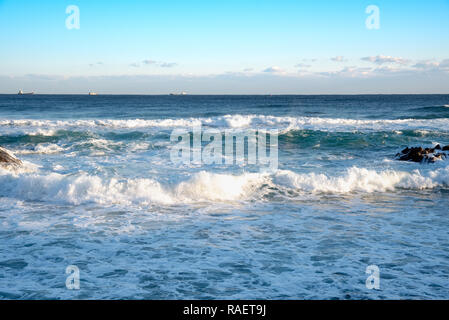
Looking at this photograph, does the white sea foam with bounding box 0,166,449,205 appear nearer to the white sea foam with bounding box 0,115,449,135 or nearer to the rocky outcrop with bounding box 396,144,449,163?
the rocky outcrop with bounding box 396,144,449,163

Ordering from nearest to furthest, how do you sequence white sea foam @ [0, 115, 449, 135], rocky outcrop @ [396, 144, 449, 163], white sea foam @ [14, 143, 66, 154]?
rocky outcrop @ [396, 144, 449, 163]
white sea foam @ [14, 143, 66, 154]
white sea foam @ [0, 115, 449, 135]

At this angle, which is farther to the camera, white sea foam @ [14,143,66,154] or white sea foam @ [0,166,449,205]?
white sea foam @ [14,143,66,154]

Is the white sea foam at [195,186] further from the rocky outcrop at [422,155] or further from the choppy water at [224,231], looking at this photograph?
the rocky outcrop at [422,155]

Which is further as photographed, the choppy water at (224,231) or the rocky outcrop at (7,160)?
the rocky outcrop at (7,160)

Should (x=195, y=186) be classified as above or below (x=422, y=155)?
below

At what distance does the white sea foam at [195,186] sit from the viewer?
29.1 ft

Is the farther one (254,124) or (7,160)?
(254,124)

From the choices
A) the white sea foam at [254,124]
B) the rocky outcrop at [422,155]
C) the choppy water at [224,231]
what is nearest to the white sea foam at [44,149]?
the choppy water at [224,231]

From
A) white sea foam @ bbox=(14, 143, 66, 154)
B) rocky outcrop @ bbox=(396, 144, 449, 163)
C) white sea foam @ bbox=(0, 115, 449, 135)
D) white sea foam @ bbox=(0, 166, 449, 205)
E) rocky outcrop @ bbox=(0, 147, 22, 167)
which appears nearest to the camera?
white sea foam @ bbox=(0, 166, 449, 205)

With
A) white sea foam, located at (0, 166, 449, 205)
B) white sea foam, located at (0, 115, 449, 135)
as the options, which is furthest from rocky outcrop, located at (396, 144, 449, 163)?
white sea foam, located at (0, 115, 449, 135)

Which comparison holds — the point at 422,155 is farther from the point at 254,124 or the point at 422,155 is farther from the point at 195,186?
the point at 254,124

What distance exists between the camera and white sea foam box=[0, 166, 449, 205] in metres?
8.87

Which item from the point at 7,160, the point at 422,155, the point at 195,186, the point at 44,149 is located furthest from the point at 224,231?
the point at 44,149

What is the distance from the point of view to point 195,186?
30.8ft
